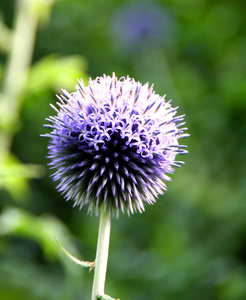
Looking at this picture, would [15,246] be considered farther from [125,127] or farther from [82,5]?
[125,127]

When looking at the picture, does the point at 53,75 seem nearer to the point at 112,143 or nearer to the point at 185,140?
the point at 112,143

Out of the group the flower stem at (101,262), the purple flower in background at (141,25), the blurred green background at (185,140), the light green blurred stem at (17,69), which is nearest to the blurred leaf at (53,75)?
the blurred green background at (185,140)

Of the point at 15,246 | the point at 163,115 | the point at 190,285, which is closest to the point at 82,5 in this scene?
the point at 15,246

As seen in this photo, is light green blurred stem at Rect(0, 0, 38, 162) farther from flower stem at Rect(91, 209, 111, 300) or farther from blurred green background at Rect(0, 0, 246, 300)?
flower stem at Rect(91, 209, 111, 300)

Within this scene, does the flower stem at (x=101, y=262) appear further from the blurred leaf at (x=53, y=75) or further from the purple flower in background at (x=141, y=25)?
the purple flower in background at (x=141, y=25)

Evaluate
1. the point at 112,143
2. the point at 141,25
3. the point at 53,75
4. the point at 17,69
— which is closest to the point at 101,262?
the point at 112,143

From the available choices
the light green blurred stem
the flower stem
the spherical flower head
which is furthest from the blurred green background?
the flower stem
